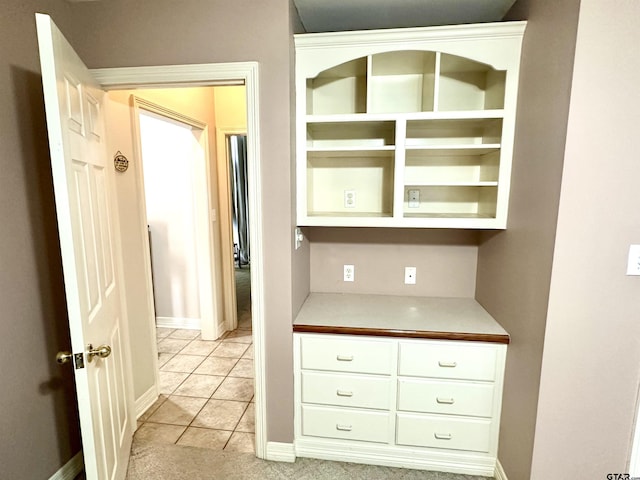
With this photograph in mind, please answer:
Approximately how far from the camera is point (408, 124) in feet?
6.32

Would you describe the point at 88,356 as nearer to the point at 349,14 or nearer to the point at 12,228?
the point at 12,228

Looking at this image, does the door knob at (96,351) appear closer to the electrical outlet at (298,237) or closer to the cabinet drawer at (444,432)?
the electrical outlet at (298,237)

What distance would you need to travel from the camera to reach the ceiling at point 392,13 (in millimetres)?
1715


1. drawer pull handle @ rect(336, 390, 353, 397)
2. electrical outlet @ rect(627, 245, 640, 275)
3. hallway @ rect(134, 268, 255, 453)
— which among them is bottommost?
hallway @ rect(134, 268, 255, 453)

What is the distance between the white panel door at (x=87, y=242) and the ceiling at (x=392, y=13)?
115 cm

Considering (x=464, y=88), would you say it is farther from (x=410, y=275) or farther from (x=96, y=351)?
(x=96, y=351)

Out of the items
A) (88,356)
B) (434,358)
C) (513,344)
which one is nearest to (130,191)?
(88,356)

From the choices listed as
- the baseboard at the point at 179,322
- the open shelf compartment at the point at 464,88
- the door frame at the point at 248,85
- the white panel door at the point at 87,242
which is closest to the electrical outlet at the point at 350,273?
the door frame at the point at 248,85

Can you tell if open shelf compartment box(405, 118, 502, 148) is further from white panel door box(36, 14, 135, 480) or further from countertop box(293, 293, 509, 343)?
white panel door box(36, 14, 135, 480)

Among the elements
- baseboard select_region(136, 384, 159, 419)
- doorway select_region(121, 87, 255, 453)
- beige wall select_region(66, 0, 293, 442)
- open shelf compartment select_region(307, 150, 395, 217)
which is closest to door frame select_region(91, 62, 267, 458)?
beige wall select_region(66, 0, 293, 442)

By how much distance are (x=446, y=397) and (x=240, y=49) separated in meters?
2.07

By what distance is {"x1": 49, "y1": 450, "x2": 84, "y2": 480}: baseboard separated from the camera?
5.47 feet

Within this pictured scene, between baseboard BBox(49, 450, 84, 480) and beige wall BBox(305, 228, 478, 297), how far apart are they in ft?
5.35

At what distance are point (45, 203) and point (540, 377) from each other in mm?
2393
